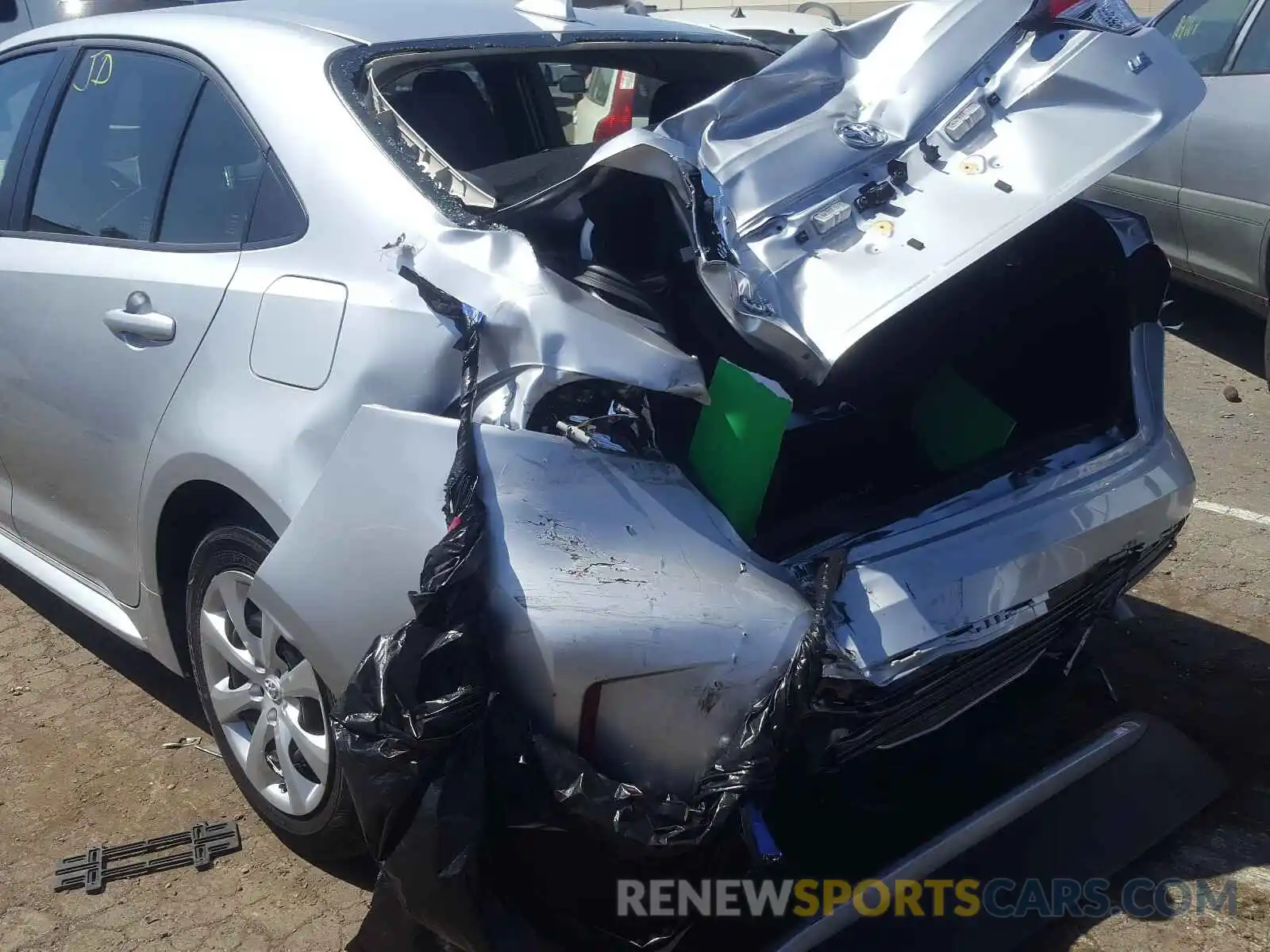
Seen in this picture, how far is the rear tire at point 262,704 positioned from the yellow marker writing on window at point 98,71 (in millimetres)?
1371

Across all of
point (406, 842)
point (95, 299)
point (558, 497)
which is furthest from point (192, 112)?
point (406, 842)

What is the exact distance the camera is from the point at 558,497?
195 cm

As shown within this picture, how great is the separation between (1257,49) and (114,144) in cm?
528

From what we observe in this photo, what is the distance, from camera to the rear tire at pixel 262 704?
97.9 inches

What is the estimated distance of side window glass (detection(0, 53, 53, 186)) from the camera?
344 cm

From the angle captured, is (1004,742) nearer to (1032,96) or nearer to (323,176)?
(1032,96)

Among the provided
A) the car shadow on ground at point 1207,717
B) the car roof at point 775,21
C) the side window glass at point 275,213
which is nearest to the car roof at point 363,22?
the side window glass at point 275,213

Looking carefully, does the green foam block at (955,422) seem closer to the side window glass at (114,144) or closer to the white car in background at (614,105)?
the white car in background at (614,105)

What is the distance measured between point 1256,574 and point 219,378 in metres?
3.26

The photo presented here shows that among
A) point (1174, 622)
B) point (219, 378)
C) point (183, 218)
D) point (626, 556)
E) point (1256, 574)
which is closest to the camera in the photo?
point (626, 556)

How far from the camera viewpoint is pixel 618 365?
6.73 ft

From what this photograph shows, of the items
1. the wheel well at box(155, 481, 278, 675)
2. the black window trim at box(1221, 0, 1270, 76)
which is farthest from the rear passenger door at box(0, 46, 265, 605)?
the black window trim at box(1221, 0, 1270, 76)

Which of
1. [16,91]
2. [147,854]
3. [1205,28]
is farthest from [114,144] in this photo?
[1205,28]

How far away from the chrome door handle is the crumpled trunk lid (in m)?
1.16
